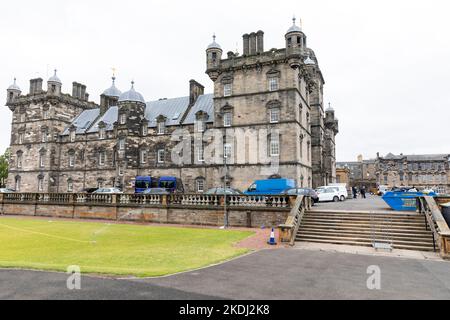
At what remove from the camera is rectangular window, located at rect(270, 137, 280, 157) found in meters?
32.2

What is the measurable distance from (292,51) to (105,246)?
27740 mm

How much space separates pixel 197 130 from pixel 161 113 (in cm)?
913

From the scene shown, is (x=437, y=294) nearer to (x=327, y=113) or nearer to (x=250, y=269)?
(x=250, y=269)

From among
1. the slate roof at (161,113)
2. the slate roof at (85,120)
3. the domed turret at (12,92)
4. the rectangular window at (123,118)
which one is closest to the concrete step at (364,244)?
the slate roof at (161,113)

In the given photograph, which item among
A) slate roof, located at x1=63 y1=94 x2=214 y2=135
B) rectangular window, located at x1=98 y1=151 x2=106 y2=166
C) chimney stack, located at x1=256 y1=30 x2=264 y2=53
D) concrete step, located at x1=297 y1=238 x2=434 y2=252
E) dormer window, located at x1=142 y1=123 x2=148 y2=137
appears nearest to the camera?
concrete step, located at x1=297 y1=238 x2=434 y2=252

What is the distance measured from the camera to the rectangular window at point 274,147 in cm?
3216

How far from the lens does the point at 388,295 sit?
708 centimetres

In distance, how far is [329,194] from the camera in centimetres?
3047

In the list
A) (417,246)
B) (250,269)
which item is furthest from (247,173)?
(250,269)

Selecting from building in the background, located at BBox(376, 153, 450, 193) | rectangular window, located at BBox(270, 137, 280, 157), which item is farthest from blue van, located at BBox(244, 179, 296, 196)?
building in the background, located at BBox(376, 153, 450, 193)

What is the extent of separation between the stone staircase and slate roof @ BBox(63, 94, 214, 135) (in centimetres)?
2449

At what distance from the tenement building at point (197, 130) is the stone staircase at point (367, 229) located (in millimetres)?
9183

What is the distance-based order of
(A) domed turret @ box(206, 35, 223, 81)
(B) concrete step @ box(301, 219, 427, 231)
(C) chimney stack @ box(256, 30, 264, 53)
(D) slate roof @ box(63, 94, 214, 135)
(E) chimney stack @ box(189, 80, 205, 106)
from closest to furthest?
(B) concrete step @ box(301, 219, 427, 231) → (C) chimney stack @ box(256, 30, 264, 53) → (A) domed turret @ box(206, 35, 223, 81) → (D) slate roof @ box(63, 94, 214, 135) → (E) chimney stack @ box(189, 80, 205, 106)

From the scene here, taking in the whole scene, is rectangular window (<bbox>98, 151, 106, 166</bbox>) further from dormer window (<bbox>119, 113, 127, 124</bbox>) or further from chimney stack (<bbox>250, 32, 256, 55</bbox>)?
chimney stack (<bbox>250, 32, 256, 55</bbox>)
